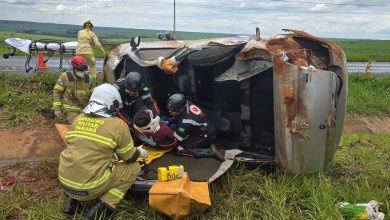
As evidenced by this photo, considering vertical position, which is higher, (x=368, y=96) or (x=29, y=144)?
(x=368, y=96)

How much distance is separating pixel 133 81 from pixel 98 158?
159 centimetres

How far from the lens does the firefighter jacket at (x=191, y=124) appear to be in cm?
491

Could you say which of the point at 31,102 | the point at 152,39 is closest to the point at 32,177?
the point at 31,102

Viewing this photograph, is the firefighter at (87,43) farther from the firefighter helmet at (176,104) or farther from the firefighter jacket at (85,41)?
the firefighter helmet at (176,104)

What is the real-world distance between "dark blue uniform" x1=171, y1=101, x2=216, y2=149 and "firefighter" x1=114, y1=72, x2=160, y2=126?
50 cm

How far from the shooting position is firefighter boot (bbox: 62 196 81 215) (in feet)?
12.9

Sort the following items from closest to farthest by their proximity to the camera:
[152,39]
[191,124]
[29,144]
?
1. [191,124]
2. [29,144]
3. [152,39]

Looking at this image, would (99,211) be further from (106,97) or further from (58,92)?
(58,92)

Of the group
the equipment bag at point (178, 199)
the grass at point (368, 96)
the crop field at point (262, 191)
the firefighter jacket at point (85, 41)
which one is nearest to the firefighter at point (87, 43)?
the firefighter jacket at point (85, 41)

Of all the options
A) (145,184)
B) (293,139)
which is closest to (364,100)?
(293,139)

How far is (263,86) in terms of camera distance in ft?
14.8

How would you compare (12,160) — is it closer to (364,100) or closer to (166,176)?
(166,176)

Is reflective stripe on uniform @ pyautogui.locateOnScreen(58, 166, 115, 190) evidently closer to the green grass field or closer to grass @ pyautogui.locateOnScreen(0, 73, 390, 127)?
grass @ pyautogui.locateOnScreen(0, 73, 390, 127)

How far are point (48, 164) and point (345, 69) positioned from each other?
12.2ft
